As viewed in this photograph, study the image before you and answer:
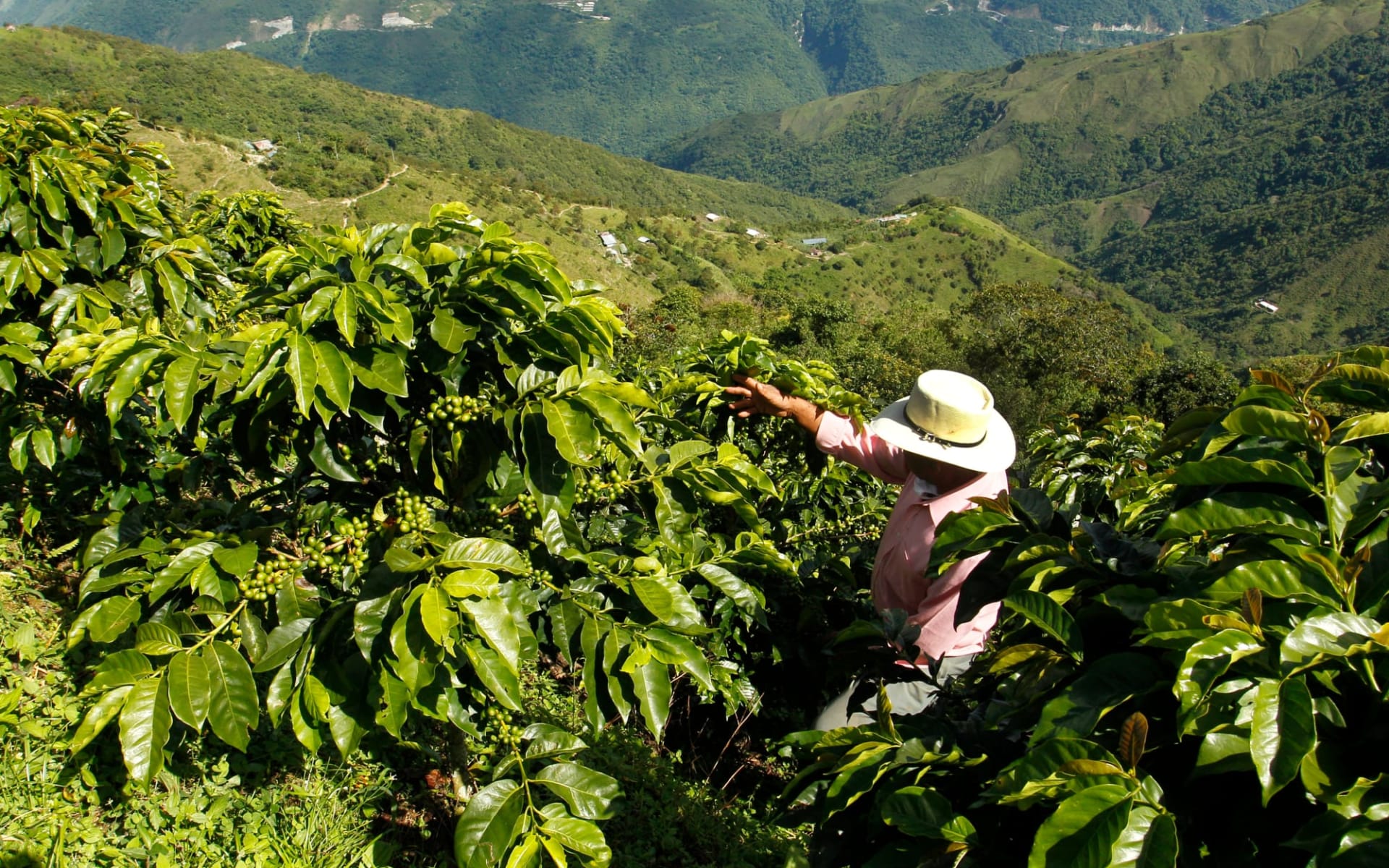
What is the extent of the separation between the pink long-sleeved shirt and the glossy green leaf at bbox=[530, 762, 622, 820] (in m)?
1.41

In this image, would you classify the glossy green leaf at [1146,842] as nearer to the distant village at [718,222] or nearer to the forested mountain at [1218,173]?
the distant village at [718,222]

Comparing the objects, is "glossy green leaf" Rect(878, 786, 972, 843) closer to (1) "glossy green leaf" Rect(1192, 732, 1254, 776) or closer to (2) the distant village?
(1) "glossy green leaf" Rect(1192, 732, 1254, 776)

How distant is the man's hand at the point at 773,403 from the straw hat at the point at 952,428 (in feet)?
1.47

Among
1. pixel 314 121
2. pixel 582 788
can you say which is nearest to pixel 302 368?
pixel 582 788

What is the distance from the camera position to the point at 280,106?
10038cm

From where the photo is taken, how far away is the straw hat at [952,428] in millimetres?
3064

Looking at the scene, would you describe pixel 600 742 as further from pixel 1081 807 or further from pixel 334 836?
pixel 1081 807

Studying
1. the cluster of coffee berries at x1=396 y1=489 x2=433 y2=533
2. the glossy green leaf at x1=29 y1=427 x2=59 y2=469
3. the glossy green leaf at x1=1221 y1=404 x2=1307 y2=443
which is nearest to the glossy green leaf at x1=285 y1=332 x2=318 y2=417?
the cluster of coffee berries at x1=396 y1=489 x2=433 y2=533

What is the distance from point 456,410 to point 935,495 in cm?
203

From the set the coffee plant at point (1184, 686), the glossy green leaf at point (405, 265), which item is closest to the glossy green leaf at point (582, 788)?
the coffee plant at point (1184, 686)

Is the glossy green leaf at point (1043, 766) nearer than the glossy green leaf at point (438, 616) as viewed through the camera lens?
Yes

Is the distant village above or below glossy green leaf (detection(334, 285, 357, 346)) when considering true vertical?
below

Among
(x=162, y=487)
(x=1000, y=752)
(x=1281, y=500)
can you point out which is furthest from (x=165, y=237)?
(x=1281, y=500)

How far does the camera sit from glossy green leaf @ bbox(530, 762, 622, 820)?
2209 mm
